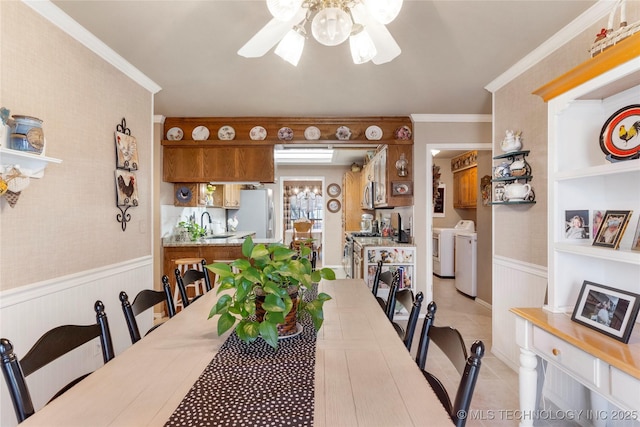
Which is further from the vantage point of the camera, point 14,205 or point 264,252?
point 14,205

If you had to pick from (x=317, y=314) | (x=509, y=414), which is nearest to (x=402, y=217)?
(x=509, y=414)

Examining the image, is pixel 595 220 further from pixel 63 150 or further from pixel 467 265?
pixel 467 265

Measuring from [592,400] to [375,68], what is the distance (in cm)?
257

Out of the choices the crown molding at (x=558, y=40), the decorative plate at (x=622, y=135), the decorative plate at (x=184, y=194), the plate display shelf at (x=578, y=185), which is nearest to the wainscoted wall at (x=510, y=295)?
the plate display shelf at (x=578, y=185)

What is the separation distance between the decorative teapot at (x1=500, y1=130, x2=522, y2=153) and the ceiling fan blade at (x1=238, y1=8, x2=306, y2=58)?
6.10ft

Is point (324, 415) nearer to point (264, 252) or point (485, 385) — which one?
point (264, 252)

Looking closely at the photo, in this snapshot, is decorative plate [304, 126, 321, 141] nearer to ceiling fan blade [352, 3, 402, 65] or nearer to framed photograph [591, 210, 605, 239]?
ceiling fan blade [352, 3, 402, 65]

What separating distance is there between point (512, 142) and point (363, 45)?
1560mm

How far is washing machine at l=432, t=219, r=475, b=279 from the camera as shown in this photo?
240 inches

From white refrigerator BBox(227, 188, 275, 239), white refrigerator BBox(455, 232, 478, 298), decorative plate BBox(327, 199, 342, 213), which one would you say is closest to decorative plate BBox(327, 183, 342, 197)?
decorative plate BBox(327, 199, 342, 213)

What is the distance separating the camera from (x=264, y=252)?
4.08ft

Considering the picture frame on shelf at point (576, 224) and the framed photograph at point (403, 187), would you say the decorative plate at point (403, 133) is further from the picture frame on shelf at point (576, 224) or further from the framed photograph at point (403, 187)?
the picture frame on shelf at point (576, 224)

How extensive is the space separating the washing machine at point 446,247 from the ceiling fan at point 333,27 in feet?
16.0

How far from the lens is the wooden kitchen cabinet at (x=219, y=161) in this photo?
13.1 feet
